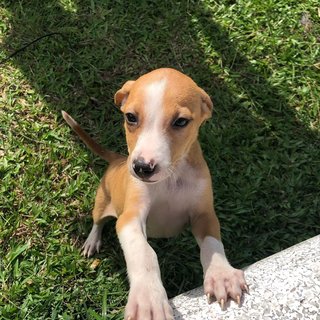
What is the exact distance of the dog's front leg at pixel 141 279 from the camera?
9.62ft

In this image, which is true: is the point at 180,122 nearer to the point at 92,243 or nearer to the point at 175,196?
the point at 175,196

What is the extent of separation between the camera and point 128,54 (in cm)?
580

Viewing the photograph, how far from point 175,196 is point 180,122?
66cm

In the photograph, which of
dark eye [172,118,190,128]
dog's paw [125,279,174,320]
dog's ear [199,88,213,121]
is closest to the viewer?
dog's paw [125,279,174,320]

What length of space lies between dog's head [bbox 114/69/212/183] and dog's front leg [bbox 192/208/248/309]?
1.75 feet

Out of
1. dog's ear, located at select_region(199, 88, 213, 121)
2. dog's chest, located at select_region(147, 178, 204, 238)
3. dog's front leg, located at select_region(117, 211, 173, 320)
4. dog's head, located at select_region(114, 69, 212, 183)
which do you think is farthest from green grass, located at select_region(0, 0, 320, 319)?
dog's head, located at select_region(114, 69, 212, 183)

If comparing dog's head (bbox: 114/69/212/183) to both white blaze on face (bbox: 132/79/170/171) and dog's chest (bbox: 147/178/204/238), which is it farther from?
dog's chest (bbox: 147/178/204/238)

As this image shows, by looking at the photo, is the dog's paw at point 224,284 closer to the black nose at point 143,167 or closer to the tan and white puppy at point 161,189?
the tan and white puppy at point 161,189

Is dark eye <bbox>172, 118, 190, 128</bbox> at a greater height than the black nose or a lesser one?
greater

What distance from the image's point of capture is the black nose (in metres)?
3.06

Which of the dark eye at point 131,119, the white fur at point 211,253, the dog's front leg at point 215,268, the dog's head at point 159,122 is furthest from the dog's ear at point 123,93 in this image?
the white fur at point 211,253

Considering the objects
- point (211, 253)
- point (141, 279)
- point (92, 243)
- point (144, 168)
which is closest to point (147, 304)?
point (141, 279)

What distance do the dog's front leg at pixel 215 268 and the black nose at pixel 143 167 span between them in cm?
71

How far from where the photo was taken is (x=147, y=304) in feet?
9.66
